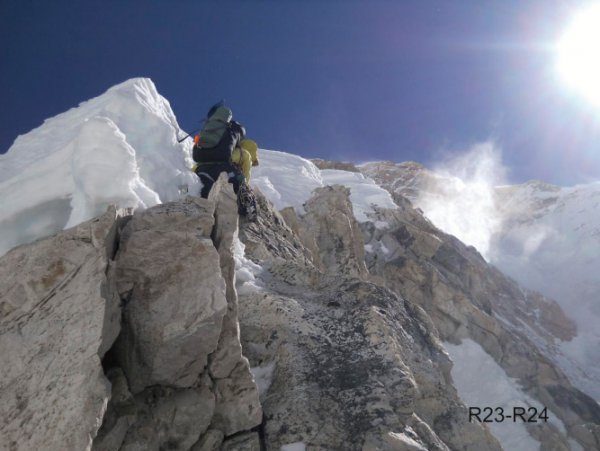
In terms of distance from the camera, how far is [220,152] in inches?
391

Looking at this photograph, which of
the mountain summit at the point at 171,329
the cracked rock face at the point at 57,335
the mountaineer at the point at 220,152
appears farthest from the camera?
the mountaineer at the point at 220,152

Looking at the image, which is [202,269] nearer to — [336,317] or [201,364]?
[201,364]

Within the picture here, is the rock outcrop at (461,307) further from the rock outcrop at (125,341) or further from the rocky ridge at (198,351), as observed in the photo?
the rock outcrop at (125,341)

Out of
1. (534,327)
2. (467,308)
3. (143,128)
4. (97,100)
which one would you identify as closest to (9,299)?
(143,128)

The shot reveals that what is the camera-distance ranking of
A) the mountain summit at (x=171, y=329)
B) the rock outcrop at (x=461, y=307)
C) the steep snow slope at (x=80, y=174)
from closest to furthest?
the mountain summit at (x=171, y=329) → the steep snow slope at (x=80, y=174) → the rock outcrop at (x=461, y=307)

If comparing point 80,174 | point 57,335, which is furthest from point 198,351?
point 80,174

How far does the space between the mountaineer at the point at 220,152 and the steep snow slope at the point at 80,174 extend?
Result: 1.35m

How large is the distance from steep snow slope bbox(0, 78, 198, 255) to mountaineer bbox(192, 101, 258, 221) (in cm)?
135

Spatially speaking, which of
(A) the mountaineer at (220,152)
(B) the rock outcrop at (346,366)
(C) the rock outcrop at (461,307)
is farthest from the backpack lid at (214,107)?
(C) the rock outcrop at (461,307)

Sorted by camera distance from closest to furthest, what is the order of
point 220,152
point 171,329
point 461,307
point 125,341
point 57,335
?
point 57,335 → point 171,329 → point 125,341 → point 220,152 → point 461,307

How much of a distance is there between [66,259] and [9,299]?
0.69 m

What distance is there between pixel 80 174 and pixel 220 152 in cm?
373

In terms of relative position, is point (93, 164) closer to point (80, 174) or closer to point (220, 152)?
point (80, 174)

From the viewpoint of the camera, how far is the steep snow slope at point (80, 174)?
6.51 meters
